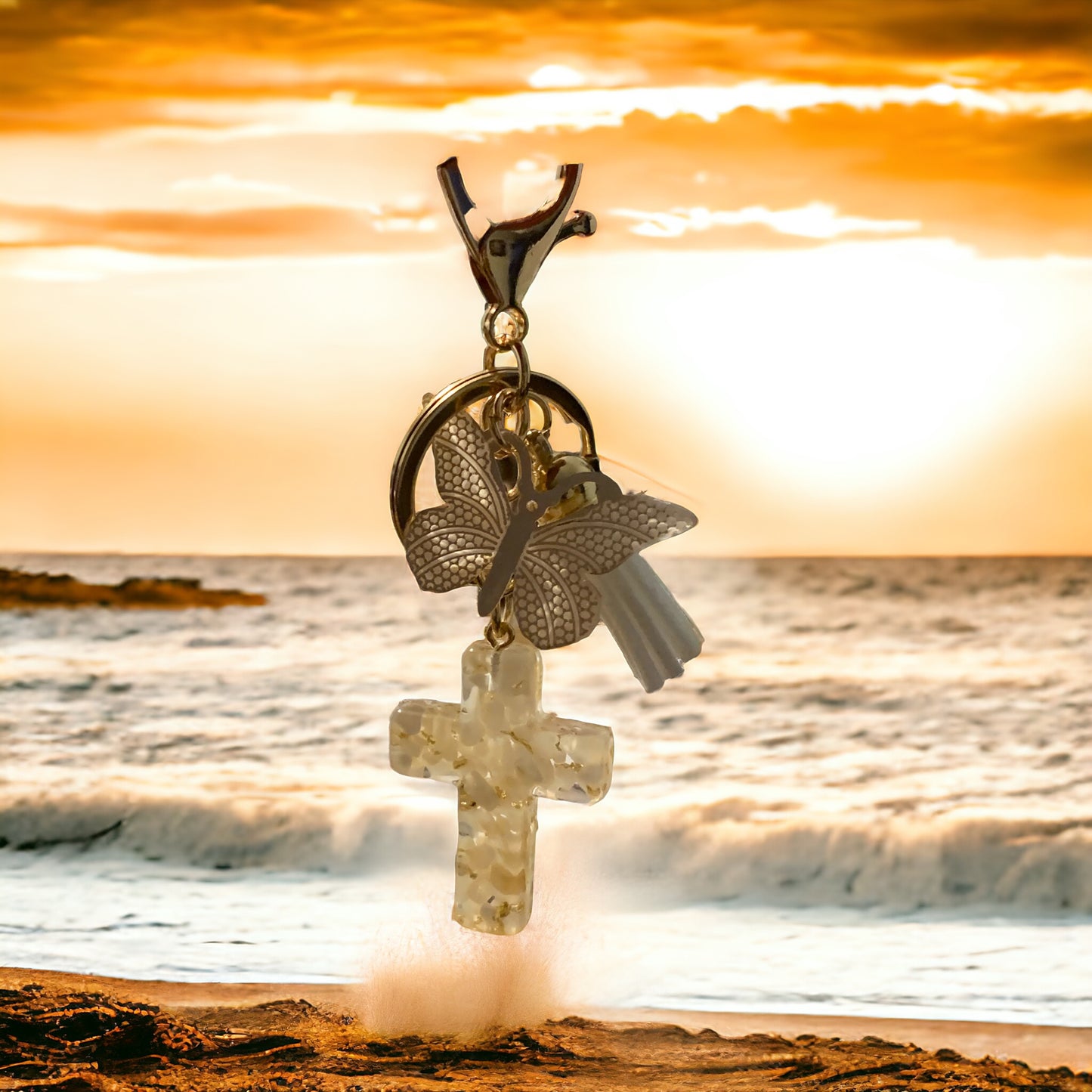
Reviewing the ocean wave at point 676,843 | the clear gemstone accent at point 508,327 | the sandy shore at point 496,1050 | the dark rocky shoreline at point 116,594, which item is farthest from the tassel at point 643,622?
the dark rocky shoreline at point 116,594

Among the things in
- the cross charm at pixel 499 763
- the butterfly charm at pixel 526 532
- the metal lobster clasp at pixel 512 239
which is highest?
the metal lobster clasp at pixel 512 239

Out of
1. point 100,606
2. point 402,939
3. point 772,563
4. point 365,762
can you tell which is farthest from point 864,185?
point 772,563

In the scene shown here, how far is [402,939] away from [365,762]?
2.00 m

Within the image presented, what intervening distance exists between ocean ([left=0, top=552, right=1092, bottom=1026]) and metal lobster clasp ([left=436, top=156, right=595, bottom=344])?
108cm

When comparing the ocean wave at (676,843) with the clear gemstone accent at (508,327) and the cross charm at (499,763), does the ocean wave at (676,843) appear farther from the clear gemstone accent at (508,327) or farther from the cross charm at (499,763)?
the clear gemstone accent at (508,327)

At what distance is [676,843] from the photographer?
3152mm

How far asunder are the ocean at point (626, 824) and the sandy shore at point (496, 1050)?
12 cm

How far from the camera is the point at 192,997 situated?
2.06m

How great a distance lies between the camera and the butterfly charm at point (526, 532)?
4.42ft

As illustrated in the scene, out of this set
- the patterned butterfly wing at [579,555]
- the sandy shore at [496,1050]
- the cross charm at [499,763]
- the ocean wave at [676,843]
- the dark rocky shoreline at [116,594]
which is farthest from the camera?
the dark rocky shoreline at [116,594]

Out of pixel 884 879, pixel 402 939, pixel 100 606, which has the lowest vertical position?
pixel 402 939

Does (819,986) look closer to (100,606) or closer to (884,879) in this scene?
(884,879)

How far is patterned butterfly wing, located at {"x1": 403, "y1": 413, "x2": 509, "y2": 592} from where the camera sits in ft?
4.57

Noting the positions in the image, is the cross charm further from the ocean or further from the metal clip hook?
the ocean
